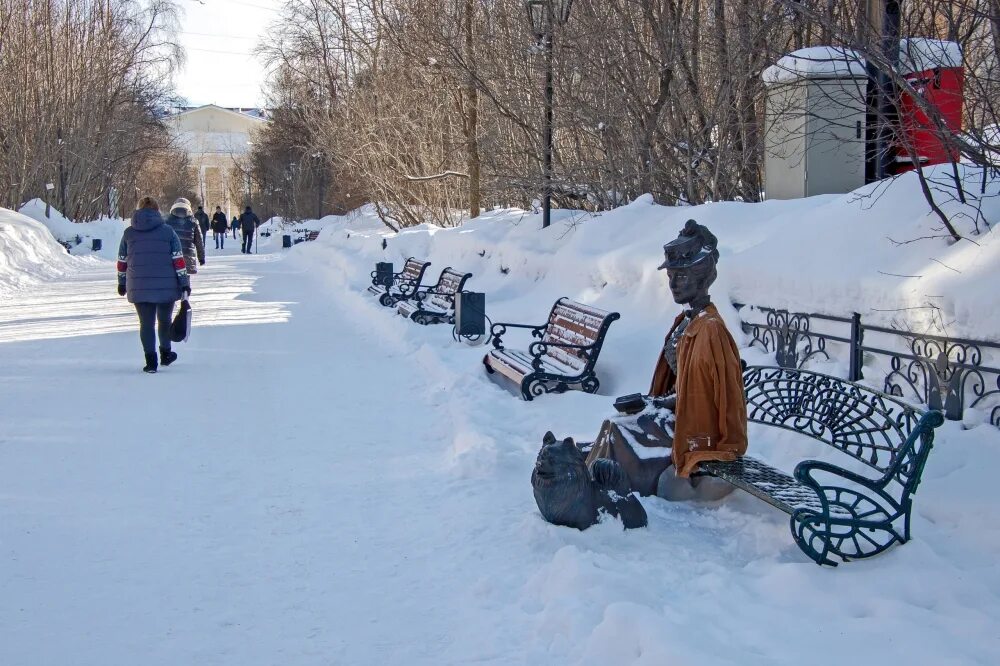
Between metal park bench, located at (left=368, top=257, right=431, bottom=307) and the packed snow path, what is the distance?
691 centimetres

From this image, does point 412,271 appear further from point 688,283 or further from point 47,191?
point 47,191

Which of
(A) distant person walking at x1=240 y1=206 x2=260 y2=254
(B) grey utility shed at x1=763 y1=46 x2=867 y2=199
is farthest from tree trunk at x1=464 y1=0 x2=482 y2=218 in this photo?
(A) distant person walking at x1=240 y1=206 x2=260 y2=254

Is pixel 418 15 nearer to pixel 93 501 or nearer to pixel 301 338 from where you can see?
pixel 301 338

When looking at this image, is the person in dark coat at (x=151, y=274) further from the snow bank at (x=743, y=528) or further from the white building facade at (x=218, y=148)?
the white building facade at (x=218, y=148)

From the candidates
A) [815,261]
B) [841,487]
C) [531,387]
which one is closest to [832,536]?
[841,487]

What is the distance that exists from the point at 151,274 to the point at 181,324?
1.11 meters

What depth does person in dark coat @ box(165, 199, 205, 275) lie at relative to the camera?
14.9m

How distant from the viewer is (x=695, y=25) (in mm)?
12703

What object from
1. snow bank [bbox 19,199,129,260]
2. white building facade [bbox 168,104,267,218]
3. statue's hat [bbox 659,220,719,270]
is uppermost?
white building facade [bbox 168,104,267,218]

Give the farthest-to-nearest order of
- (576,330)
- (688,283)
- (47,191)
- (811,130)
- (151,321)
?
(47,191)
(151,321)
(811,130)
(576,330)
(688,283)

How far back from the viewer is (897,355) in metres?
5.51

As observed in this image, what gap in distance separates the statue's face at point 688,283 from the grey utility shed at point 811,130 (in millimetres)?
4401

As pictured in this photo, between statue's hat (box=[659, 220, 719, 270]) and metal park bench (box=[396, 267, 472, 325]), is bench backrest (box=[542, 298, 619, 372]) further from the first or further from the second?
metal park bench (box=[396, 267, 472, 325])

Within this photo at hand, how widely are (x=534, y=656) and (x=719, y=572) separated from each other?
3.28 ft
